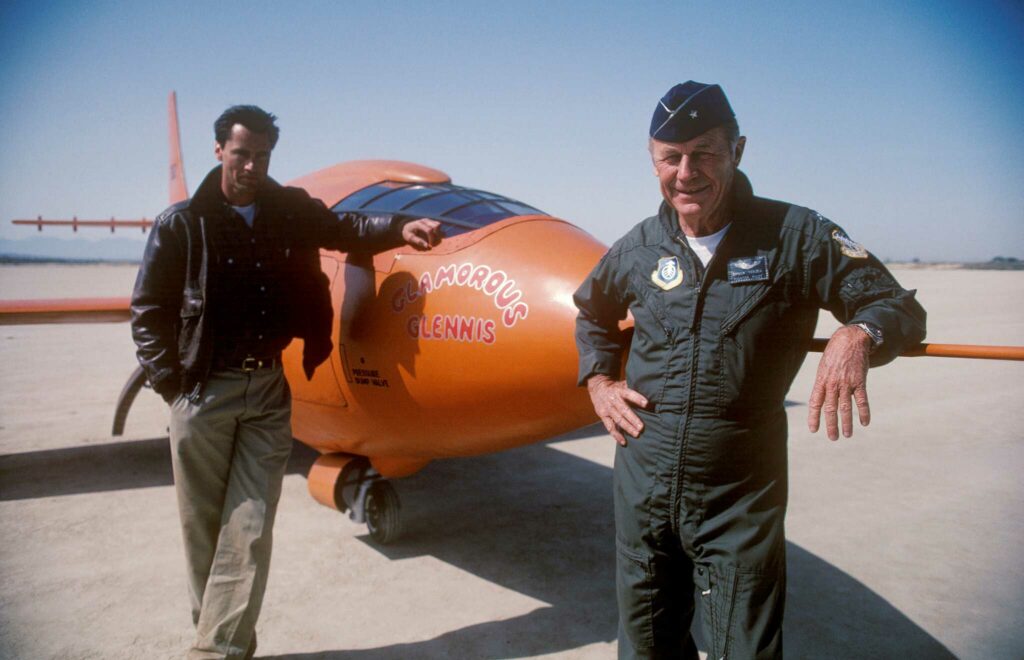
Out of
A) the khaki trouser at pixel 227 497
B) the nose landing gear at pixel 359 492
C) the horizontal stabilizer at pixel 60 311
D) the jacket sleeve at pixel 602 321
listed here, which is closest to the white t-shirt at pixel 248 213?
the khaki trouser at pixel 227 497

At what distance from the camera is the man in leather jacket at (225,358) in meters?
3.12

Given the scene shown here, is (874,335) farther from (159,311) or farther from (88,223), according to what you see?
(88,223)

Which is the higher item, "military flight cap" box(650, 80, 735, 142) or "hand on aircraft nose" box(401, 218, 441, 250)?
"military flight cap" box(650, 80, 735, 142)

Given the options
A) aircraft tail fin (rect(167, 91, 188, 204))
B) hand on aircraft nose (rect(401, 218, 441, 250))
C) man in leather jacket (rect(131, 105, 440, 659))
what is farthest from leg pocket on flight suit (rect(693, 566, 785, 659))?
aircraft tail fin (rect(167, 91, 188, 204))

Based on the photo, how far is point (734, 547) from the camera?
7.02ft

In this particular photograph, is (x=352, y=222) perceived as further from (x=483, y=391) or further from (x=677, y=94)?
(x=677, y=94)

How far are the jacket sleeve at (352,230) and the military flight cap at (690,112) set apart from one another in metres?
1.95

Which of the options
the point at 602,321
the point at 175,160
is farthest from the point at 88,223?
the point at 602,321

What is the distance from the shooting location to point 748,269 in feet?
7.09

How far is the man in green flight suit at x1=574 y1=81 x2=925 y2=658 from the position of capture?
2.13m

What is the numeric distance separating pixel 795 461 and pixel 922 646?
3.42 metres

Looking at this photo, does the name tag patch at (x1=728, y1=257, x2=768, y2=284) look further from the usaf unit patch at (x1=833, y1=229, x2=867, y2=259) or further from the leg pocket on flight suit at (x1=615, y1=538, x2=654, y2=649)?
the leg pocket on flight suit at (x1=615, y1=538, x2=654, y2=649)

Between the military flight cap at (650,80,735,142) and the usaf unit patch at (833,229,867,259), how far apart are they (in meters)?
0.53

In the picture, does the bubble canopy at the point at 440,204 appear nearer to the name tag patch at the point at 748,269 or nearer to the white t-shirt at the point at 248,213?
the white t-shirt at the point at 248,213
